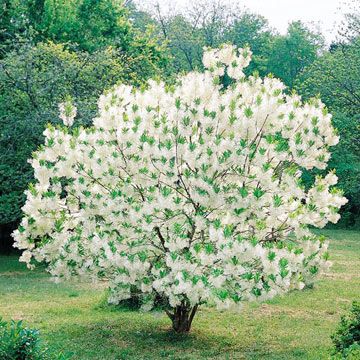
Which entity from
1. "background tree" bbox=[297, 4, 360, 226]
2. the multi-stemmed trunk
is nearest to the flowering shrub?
the multi-stemmed trunk

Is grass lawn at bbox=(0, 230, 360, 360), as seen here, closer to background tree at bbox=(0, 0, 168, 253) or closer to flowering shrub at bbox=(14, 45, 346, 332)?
flowering shrub at bbox=(14, 45, 346, 332)

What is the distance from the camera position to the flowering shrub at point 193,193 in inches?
334

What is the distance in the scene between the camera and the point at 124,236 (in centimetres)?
922

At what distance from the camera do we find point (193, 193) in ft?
28.8

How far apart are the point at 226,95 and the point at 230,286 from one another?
2.61m

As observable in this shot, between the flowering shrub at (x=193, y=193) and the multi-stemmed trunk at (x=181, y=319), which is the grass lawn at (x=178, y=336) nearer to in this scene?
the multi-stemmed trunk at (x=181, y=319)

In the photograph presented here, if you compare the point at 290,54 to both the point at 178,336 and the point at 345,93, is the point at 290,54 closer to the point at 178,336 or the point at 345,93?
the point at 345,93

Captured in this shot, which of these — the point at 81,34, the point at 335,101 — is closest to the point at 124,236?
the point at 81,34

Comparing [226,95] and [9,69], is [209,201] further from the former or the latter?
[9,69]

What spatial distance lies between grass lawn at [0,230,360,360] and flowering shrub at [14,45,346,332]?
3.27 feet

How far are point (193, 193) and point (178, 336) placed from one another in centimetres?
310

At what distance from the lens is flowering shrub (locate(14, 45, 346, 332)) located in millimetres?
8477

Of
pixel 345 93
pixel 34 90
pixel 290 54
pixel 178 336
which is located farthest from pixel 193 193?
pixel 290 54

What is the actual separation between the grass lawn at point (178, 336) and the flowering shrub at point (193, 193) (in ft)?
3.27
